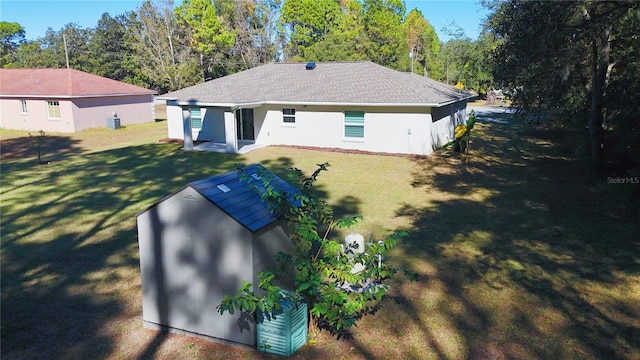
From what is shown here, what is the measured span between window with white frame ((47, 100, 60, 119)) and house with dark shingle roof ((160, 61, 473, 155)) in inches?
377

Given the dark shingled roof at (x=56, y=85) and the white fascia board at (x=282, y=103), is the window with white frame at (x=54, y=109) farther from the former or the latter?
the white fascia board at (x=282, y=103)

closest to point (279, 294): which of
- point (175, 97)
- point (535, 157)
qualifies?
point (535, 157)

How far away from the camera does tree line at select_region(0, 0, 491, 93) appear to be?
1889 inches

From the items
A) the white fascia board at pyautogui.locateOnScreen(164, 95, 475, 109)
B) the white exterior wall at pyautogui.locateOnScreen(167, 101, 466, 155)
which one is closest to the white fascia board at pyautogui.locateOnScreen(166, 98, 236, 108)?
the white fascia board at pyautogui.locateOnScreen(164, 95, 475, 109)

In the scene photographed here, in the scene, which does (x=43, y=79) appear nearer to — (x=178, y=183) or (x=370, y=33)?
(x=178, y=183)

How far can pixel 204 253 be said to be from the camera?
5.46 m

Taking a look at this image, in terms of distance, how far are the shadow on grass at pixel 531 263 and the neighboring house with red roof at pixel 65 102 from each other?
22521mm

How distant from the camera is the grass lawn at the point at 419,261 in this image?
18.7 ft

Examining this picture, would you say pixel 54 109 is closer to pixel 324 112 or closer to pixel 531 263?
pixel 324 112

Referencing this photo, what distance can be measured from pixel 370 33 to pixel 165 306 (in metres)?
54.1

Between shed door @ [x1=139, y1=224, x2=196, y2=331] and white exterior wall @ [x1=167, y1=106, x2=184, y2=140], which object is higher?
white exterior wall @ [x1=167, y1=106, x2=184, y2=140]

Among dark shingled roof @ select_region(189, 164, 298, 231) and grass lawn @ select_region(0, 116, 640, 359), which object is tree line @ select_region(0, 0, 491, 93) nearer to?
grass lawn @ select_region(0, 116, 640, 359)

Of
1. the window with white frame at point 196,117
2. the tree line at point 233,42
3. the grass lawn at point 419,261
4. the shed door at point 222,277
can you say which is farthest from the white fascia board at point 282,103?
the tree line at point 233,42

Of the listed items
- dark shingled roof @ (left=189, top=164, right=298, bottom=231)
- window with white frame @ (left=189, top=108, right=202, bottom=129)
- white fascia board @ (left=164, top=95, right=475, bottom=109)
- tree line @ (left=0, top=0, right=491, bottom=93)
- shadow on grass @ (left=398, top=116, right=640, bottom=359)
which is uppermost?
tree line @ (left=0, top=0, right=491, bottom=93)
